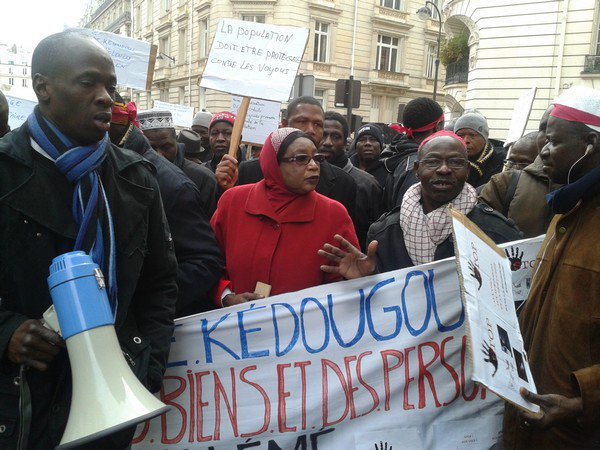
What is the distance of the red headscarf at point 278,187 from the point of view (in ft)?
9.23

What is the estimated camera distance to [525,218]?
3.37 meters

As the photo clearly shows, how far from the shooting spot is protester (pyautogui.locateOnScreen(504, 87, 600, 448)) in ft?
5.98

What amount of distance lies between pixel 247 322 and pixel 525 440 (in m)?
1.27

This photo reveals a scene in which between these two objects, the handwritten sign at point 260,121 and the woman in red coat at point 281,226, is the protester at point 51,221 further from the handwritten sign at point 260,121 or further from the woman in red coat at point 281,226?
the handwritten sign at point 260,121

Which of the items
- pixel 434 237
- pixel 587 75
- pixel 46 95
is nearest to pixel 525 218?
pixel 434 237

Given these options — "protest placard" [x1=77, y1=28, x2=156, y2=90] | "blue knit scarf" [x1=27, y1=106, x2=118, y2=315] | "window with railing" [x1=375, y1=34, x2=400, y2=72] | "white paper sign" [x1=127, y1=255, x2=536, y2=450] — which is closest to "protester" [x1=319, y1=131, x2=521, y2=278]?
"white paper sign" [x1=127, y1=255, x2=536, y2=450]

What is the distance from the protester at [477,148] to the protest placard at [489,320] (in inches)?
108

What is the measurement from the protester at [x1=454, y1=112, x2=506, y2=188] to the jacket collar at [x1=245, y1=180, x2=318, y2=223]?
88.8 inches

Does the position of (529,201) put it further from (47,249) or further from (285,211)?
(47,249)

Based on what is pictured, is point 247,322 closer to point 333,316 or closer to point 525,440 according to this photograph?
point 333,316

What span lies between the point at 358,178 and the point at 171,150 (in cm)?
149

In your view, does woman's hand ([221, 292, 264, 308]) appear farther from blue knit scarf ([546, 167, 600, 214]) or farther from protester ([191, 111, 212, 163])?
protester ([191, 111, 212, 163])

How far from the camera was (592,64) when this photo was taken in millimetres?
15328

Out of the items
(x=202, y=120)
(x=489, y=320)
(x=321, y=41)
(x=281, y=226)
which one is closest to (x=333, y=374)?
(x=281, y=226)
